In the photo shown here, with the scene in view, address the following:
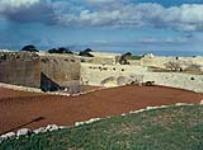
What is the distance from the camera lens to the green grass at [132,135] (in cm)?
1084

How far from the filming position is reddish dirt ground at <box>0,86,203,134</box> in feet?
52.5

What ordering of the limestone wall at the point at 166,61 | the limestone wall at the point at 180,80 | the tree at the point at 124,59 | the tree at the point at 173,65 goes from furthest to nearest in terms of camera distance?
the tree at the point at 124,59
the limestone wall at the point at 166,61
the tree at the point at 173,65
the limestone wall at the point at 180,80

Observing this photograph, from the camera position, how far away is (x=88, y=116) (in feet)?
57.2

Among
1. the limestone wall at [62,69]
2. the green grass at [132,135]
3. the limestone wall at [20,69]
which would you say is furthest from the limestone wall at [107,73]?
the green grass at [132,135]

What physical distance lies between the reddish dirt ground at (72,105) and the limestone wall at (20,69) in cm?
1098

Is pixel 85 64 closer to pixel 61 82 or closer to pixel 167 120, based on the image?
pixel 61 82

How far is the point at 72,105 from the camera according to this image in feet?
63.4

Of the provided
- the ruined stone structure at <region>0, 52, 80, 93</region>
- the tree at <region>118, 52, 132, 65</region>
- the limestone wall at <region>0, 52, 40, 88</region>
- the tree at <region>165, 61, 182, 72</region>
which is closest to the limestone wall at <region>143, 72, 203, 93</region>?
the ruined stone structure at <region>0, 52, 80, 93</region>

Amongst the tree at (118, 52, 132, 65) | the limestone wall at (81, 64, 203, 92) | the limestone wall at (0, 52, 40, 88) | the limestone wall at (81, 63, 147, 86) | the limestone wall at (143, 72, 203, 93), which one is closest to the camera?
the limestone wall at (143, 72, 203, 93)

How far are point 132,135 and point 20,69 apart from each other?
24.0 meters

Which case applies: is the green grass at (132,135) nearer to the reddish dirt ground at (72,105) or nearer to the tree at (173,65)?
the reddish dirt ground at (72,105)

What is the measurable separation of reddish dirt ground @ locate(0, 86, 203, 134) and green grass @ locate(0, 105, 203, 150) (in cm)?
267

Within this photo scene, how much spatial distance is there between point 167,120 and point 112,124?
6.39ft

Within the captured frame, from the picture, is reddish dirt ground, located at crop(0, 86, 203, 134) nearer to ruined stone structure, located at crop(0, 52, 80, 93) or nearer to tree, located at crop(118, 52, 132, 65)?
ruined stone structure, located at crop(0, 52, 80, 93)
